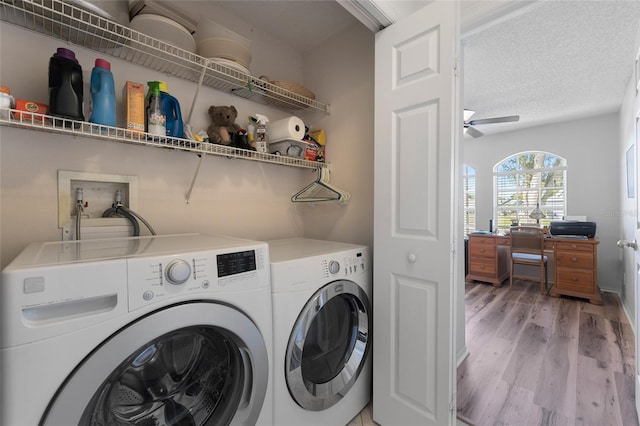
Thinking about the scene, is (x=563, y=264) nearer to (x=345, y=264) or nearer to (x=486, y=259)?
(x=486, y=259)

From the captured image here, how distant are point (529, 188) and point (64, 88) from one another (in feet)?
19.0

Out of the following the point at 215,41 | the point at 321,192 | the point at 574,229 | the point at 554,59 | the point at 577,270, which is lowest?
the point at 577,270

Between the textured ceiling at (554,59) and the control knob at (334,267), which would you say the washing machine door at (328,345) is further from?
the textured ceiling at (554,59)

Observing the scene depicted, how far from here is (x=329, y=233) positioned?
1.86 m

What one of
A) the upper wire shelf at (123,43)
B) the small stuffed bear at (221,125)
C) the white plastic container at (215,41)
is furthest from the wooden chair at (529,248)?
the white plastic container at (215,41)

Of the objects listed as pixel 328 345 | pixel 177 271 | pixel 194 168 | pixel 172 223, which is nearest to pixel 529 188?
pixel 328 345

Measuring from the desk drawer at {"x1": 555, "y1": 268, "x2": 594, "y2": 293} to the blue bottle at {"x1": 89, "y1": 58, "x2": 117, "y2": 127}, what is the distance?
4732 millimetres

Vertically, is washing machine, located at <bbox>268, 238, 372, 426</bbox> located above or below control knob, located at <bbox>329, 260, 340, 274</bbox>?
below

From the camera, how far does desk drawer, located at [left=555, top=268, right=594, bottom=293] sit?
3281 mm

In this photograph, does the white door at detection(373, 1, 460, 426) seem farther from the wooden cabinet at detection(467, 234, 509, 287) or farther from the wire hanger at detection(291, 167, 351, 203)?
the wooden cabinet at detection(467, 234, 509, 287)

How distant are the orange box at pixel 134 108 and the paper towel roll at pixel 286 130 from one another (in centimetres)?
68

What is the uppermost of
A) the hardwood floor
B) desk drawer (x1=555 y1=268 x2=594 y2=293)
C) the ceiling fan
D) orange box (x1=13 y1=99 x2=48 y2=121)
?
the ceiling fan

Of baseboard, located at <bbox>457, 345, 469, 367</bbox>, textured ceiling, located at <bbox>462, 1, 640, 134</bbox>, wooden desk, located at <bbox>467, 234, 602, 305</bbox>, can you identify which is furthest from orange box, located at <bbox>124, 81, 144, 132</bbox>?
wooden desk, located at <bbox>467, 234, 602, 305</bbox>

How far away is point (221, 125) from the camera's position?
1.50m
